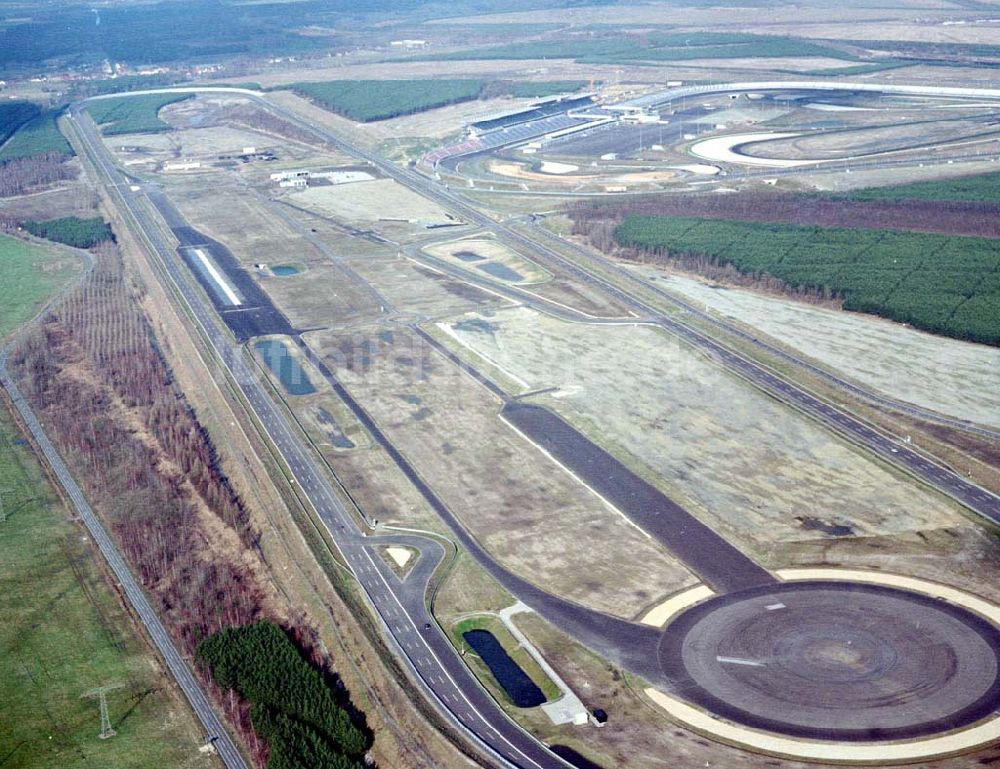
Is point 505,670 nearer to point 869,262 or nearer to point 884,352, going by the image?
point 884,352

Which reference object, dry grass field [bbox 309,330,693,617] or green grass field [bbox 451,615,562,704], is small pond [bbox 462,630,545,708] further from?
dry grass field [bbox 309,330,693,617]

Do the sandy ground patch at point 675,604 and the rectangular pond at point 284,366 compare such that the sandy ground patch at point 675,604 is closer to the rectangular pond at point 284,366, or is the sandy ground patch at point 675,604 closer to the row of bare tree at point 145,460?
the row of bare tree at point 145,460

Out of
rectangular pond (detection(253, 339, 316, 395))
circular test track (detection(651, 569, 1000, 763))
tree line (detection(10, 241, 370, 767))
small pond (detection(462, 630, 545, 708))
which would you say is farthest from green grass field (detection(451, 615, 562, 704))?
rectangular pond (detection(253, 339, 316, 395))

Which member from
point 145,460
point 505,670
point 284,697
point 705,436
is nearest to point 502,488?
point 705,436

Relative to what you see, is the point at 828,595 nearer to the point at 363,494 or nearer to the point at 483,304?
the point at 363,494

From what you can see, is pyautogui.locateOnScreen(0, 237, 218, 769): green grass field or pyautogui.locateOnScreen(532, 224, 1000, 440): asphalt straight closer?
pyautogui.locateOnScreen(0, 237, 218, 769): green grass field
